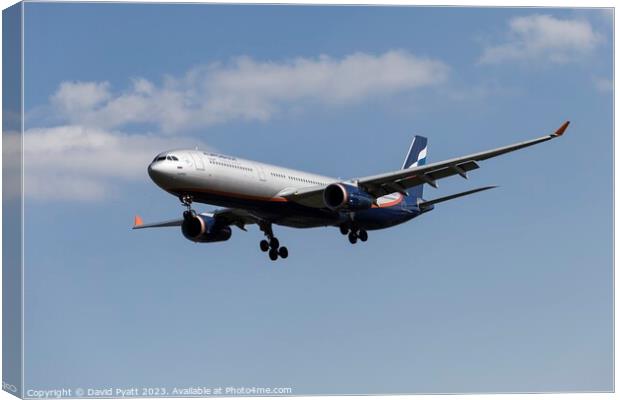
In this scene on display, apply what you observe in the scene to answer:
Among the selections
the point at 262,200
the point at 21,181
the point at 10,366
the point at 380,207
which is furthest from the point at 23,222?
the point at 380,207

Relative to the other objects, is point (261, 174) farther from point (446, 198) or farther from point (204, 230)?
point (446, 198)

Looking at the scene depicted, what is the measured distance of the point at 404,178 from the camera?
47938 mm

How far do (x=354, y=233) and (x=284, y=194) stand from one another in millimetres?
5202

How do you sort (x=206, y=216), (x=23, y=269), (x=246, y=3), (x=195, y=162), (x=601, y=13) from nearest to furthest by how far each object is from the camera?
(x=23, y=269), (x=246, y=3), (x=601, y=13), (x=195, y=162), (x=206, y=216)

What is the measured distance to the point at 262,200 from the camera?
46.5 m

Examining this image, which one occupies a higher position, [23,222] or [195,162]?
[195,162]

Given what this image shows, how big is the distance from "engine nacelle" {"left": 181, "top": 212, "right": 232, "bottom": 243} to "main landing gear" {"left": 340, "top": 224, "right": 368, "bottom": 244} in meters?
5.32

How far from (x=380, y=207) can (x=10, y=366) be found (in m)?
21.3

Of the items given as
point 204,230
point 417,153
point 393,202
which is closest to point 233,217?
point 204,230

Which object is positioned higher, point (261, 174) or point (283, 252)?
point (261, 174)

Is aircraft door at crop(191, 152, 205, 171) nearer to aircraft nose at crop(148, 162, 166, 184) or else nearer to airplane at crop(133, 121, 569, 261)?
airplane at crop(133, 121, 569, 261)

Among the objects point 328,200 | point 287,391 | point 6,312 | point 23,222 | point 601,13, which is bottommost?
point 287,391

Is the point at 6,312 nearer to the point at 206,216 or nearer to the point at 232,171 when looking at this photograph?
the point at 232,171

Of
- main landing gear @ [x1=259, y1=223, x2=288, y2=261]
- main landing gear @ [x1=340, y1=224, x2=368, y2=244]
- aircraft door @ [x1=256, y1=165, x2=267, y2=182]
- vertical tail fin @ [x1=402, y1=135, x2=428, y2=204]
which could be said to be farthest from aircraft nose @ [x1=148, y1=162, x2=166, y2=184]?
vertical tail fin @ [x1=402, y1=135, x2=428, y2=204]
